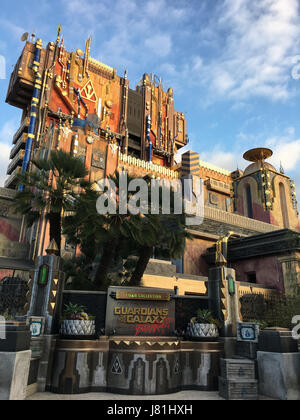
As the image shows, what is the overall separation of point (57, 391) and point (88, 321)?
198 centimetres

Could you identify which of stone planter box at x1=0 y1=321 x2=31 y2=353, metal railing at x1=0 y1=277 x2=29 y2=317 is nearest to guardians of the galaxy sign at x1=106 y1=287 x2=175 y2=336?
stone planter box at x1=0 y1=321 x2=31 y2=353

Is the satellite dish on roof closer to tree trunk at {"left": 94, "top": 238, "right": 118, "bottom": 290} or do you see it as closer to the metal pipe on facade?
the metal pipe on facade

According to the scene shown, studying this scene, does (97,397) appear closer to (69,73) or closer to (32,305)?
(32,305)

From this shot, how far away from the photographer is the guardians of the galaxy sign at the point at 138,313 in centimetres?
1031

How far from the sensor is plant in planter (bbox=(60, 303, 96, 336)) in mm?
9430

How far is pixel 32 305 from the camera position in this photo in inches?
394

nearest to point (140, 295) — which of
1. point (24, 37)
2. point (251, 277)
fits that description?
point (251, 277)

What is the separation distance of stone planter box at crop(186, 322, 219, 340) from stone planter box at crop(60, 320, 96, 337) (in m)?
3.36

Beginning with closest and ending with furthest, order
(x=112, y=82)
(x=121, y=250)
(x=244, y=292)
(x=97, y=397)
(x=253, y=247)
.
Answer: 1. (x=97, y=397)
2. (x=121, y=250)
3. (x=244, y=292)
4. (x=253, y=247)
5. (x=112, y=82)

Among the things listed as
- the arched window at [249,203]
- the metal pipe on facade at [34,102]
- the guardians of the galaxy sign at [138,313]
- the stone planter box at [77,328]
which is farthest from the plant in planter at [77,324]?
the arched window at [249,203]

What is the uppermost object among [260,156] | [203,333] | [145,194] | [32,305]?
[260,156]

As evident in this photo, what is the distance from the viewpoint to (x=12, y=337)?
7.08m

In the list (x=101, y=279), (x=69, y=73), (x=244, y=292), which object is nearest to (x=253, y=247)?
(x=244, y=292)

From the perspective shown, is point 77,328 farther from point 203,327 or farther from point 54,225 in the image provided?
point 54,225
